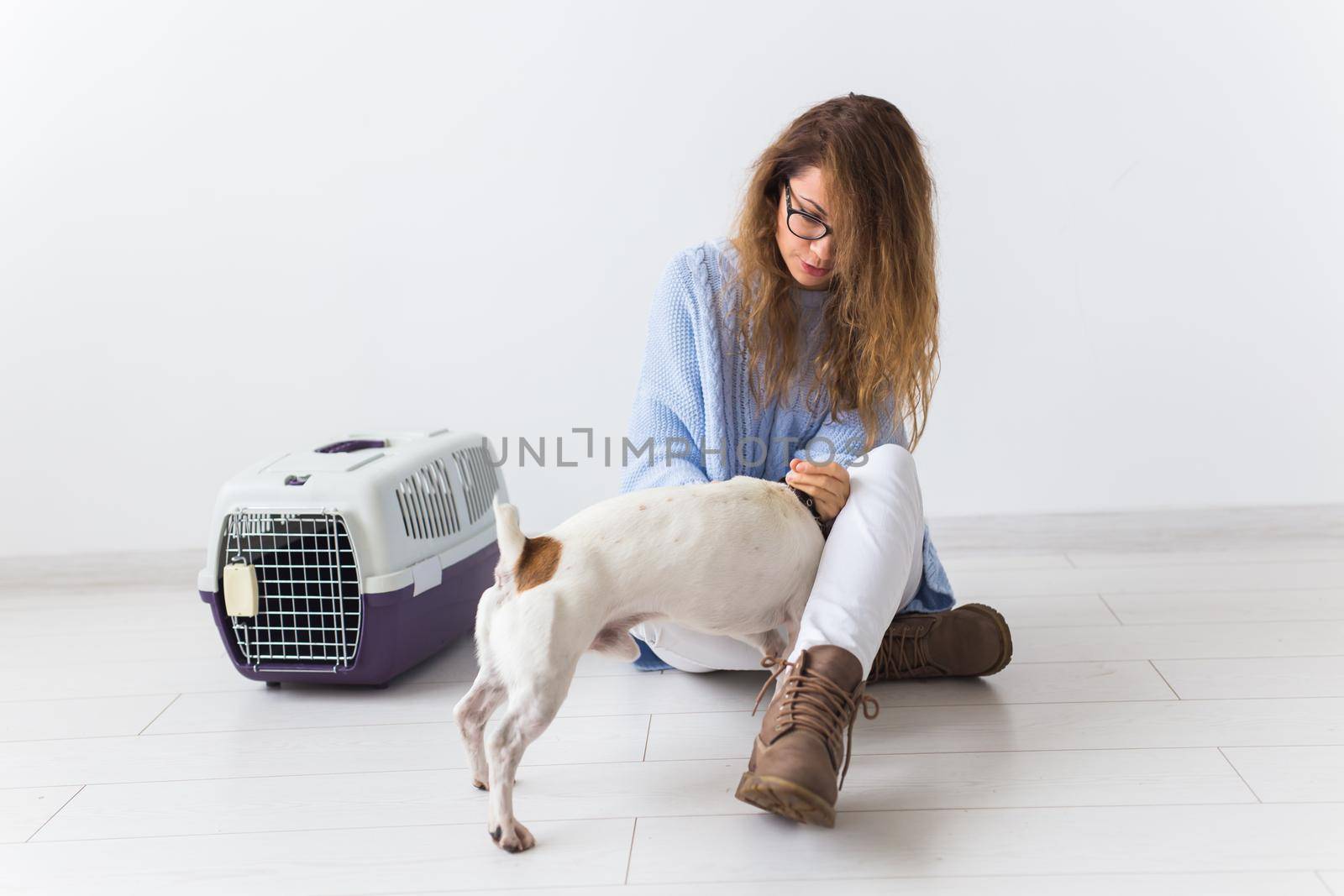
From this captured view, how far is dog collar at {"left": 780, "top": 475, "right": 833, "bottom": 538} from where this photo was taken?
132 cm

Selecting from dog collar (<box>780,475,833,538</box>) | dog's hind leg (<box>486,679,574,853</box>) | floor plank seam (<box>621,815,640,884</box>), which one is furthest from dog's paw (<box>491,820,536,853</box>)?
dog collar (<box>780,475,833,538</box>)

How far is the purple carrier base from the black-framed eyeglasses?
0.72 m

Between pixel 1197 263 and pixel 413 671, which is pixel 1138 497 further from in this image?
pixel 413 671

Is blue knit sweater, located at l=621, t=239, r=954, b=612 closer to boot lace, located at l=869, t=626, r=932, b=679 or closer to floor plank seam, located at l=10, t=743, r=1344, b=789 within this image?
boot lace, located at l=869, t=626, r=932, b=679

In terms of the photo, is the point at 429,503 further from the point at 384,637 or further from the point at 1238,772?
the point at 1238,772

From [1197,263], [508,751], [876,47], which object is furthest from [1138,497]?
[508,751]

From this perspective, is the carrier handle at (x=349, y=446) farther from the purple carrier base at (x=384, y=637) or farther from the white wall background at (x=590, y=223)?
the white wall background at (x=590, y=223)

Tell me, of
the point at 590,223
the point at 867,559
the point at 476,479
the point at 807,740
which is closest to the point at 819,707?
the point at 807,740

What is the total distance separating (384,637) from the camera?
5.19 feet

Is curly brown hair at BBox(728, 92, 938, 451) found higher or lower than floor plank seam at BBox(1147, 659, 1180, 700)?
higher

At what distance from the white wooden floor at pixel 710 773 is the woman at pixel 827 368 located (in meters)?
0.11

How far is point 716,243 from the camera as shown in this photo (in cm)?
158

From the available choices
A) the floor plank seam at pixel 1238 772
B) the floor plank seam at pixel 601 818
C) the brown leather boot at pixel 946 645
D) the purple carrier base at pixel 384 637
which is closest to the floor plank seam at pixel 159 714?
the purple carrier base at pixel 384 637

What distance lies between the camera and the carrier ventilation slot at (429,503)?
5.32 ft
